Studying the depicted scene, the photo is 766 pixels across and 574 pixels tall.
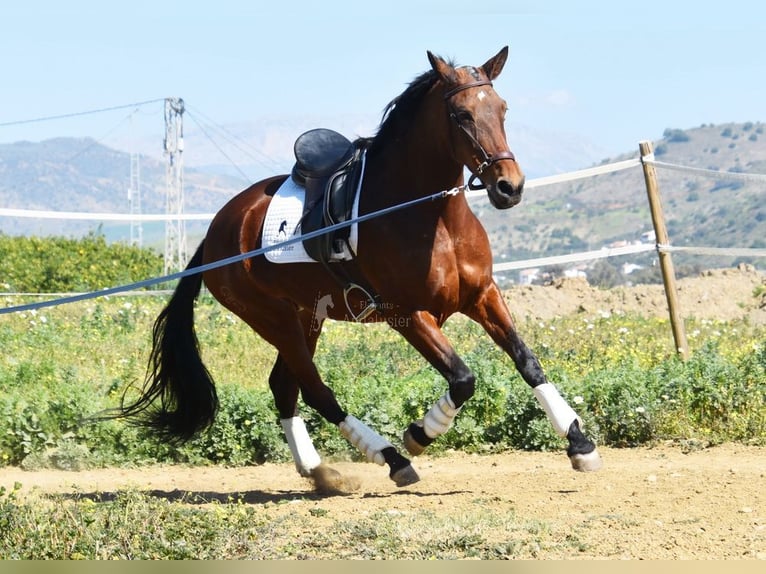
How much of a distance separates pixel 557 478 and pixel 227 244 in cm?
289

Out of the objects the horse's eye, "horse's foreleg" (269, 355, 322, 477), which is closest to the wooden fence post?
"horse's foreleg" (269, 355, 322, 477)

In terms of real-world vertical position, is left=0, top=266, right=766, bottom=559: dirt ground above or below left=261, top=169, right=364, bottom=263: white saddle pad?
below

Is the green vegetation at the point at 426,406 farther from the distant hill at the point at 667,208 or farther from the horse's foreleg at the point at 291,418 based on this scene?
the distant hill at the point at 667,208

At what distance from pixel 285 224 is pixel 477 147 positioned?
1.81m

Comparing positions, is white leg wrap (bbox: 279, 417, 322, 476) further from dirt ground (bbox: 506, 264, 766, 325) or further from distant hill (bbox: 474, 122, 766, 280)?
distant hill (bbox: 474, 122, 766, 280)

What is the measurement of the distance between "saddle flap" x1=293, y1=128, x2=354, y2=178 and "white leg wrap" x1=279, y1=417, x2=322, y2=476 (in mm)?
1781

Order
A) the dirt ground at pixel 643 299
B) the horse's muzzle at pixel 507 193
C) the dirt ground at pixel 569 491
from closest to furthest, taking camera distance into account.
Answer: the dirt ground at pixel 569 491 < the horse's muzzle at pixel 507 193 < the dirt ground at pixel 643 299

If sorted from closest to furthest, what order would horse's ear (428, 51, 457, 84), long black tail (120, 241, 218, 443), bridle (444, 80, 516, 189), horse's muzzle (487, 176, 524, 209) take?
horse's muzzle (487, 176, 524, 209) → bridle (444, 80, 516, 189) → horse's ear (428, 51, 457, 84) → long black tail (120, 241, 218, 443)

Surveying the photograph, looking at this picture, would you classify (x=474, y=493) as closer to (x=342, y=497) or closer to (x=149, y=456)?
(x=342, y=497)

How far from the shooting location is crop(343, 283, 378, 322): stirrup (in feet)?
23.0

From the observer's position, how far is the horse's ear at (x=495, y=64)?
6.58 metres

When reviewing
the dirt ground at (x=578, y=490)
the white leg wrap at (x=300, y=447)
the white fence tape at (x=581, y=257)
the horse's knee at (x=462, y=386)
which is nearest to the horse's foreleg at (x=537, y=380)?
the dirt ground at (x=578, y=490)

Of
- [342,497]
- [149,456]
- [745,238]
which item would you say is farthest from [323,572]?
[745,238]

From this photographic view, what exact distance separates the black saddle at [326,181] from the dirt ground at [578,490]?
1652mm
